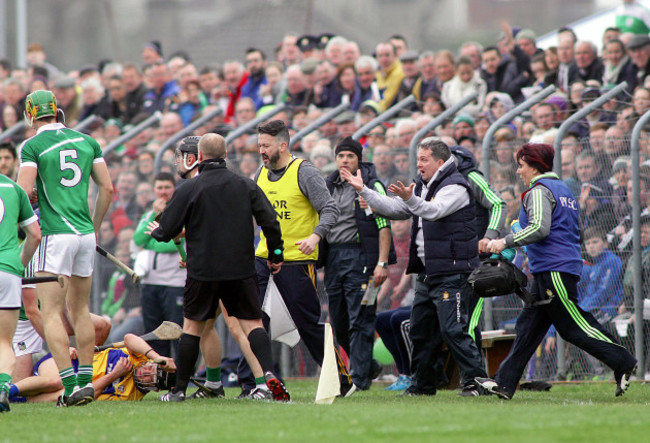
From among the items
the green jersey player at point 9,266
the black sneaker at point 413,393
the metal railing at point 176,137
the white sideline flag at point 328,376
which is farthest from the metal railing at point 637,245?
the green jersey player at point 9,266

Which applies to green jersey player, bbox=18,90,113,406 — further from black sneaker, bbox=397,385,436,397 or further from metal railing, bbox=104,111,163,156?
metal railing, bbox=104,111,163,156

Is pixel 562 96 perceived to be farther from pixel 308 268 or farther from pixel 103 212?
pixel 103 212

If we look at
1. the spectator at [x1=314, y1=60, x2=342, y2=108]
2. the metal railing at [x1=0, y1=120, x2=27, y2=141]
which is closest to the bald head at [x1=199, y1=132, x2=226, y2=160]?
the spectator at [x1=314, y1=60, x2=342, y2=108]

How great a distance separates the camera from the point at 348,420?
797cm

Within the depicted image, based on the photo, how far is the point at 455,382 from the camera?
1193cm

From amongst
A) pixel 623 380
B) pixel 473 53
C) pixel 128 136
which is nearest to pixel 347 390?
pixel 623 380

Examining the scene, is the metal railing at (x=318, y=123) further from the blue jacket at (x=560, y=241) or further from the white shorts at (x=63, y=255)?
the white shorts at (x=63, y=255)

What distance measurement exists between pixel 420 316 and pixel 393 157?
3.38m

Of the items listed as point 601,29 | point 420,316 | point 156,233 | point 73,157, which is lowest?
point 420,316

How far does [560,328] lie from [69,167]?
4.35m

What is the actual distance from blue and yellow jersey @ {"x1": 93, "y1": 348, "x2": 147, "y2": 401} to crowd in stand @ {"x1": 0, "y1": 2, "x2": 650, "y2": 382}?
3.24 meters

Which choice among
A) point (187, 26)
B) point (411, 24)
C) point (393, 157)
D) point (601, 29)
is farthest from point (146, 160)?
point (187, 26)

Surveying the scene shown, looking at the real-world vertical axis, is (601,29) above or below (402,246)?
above

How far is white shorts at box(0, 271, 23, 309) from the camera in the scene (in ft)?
29.8
